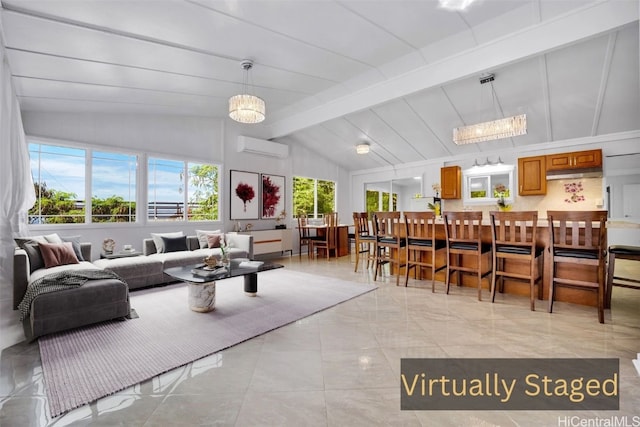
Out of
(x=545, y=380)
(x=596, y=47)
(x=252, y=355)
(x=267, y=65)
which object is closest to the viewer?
(x=545, y=380)

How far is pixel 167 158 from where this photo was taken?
215 inches

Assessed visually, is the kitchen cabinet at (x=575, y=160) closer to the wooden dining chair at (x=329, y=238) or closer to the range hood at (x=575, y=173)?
the range hood at (x=575, y=173)

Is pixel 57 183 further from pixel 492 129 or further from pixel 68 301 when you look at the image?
pixel 492 129

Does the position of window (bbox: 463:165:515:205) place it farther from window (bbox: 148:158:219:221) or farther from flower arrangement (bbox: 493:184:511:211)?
window (bbox: 148:158:219:221)

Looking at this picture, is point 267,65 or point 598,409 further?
point 267,65

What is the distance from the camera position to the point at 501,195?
6070mm

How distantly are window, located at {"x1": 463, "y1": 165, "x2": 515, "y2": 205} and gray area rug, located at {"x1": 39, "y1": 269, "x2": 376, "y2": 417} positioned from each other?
3842 mm

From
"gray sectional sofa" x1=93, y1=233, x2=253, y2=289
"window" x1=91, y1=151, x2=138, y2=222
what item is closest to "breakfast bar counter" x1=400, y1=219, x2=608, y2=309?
"gray sectional sofa" x1=93, y1=233, x2=253, y2=289

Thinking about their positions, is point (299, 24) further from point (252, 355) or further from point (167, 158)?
point (167, 158)

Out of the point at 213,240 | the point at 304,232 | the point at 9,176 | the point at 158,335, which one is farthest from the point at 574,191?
the point at 9,176

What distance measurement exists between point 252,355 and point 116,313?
65.6 inches

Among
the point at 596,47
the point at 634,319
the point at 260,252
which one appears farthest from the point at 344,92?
the point at 634,319

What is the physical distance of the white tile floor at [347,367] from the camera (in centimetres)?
153

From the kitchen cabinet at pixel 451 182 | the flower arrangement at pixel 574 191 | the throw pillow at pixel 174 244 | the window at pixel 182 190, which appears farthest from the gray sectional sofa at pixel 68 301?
the flower arrangement at pixel 574 191
